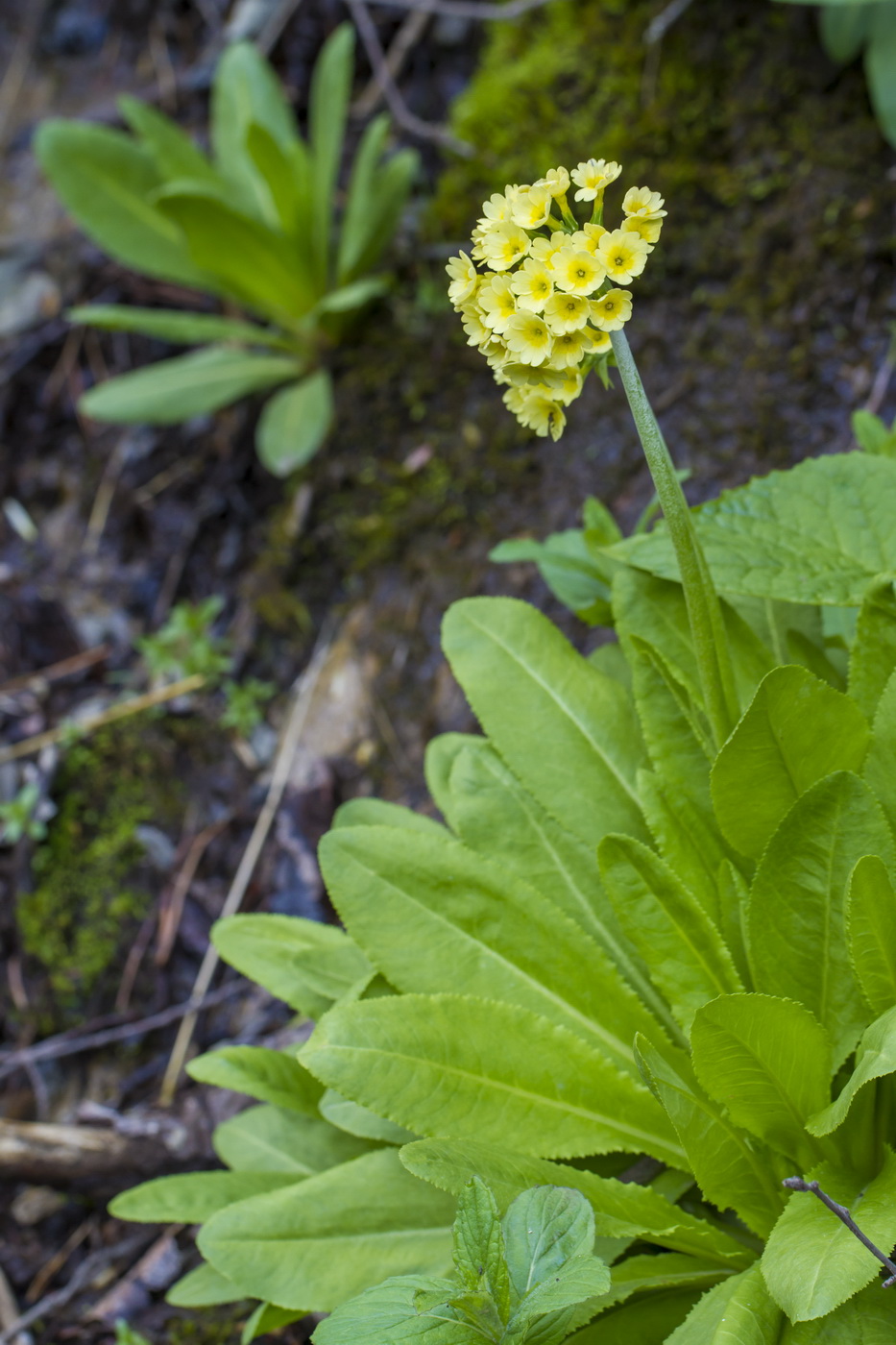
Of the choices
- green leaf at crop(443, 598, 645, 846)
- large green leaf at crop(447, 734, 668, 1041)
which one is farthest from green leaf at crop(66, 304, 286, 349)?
large green leaf at crop(447, 734, 668, 1041)

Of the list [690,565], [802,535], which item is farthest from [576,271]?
[802,535]

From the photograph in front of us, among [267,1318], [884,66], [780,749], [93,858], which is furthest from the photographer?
[93,858]

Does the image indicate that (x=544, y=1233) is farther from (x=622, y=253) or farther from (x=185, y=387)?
(x=185, y=387)

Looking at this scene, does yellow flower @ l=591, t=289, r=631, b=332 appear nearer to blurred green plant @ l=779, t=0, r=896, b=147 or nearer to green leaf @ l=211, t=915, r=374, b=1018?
green leaf @ l=211, t=915, r=374, b=1018

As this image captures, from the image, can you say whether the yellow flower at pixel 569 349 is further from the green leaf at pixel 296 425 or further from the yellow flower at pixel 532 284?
the green leaf at pixel 296 425

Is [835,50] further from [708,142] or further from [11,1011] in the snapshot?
[11,1011]

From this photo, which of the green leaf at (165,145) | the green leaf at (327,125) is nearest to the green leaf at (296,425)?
the green leaf at (327,125)
